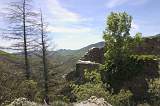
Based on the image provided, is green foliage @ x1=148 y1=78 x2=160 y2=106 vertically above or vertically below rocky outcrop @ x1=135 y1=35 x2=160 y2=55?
below

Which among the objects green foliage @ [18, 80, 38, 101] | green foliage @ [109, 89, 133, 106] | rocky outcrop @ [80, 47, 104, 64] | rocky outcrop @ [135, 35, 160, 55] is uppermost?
rocky outcrop @ [135, 35, 160, 55]

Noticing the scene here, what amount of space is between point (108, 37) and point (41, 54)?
8.97 meters

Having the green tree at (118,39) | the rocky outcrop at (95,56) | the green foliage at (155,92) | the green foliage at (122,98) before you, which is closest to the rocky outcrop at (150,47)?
the rocky outcrop at (95,56)

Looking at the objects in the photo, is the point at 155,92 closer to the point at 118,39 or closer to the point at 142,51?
the point at 118,39

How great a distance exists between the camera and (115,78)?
119 ft

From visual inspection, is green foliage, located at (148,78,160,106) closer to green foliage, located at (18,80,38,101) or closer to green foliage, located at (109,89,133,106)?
green foliage, located at (109,89,133,106)

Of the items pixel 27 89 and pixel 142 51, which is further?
pixel 142 51

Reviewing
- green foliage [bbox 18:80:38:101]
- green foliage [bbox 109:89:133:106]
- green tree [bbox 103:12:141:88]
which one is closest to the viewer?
green foliage [bbox 18:80:38:101]

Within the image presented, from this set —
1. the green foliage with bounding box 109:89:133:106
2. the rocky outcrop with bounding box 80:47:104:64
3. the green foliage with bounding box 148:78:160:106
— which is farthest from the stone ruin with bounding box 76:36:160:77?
the green foliage with bounding box 109:89:133:106

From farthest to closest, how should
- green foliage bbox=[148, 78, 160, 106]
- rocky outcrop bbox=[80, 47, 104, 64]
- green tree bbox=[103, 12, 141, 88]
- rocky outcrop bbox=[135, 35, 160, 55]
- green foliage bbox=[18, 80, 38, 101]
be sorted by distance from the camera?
rocky outcrop bbox=[80, 47, 104, 64]
rocky outcrop bbox=[135, 35, 160, 55]
green tree bbox=[103, 12, 141, 88]
green foliage bbox=[148, 78, 160, 106]
green foliage bbox=[18, 80, 38, 101]

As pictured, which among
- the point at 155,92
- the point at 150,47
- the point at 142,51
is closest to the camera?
the point at 155,92

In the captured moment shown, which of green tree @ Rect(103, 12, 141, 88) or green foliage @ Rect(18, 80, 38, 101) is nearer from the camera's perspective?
green foliage @ Rect(18, 80, 38, 101)

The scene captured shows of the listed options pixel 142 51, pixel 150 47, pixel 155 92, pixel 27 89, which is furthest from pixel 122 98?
pixel 150 47

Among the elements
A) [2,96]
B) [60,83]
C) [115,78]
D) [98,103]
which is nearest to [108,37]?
[115,78]
